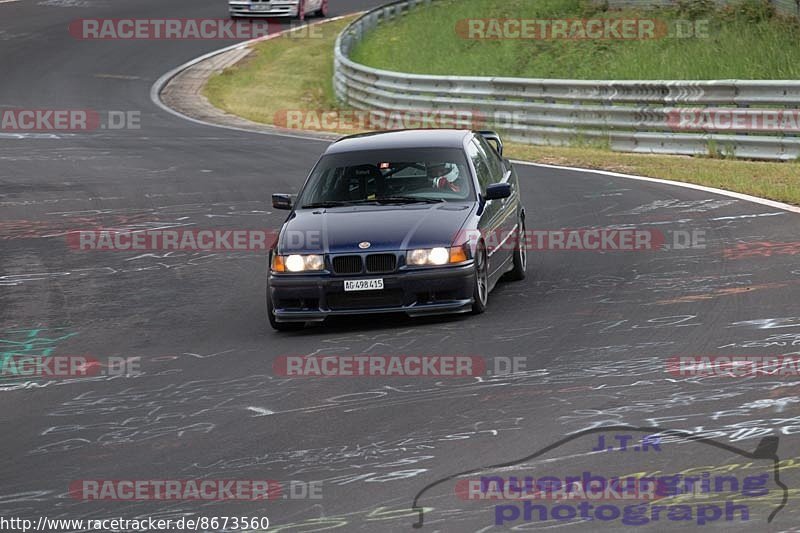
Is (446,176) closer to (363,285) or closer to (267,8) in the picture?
(363,285)

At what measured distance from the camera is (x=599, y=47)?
31.2 meters

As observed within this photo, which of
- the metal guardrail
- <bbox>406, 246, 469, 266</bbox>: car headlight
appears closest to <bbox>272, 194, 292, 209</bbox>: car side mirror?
<bbox>406, 246, 469, 266</bbox>: car headlight

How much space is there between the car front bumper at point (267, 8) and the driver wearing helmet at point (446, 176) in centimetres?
3337

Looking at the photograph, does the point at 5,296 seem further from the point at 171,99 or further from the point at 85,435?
the point at 171,99

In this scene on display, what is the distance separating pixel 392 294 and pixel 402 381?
73.1 inches

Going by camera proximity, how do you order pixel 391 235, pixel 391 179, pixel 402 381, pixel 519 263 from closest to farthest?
pixel 402 381 < pixel 391 235 < pixel 391 179 < pixel 519 263

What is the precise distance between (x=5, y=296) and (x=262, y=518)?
7.71m

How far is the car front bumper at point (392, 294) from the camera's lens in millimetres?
10984

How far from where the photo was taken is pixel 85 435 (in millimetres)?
8172

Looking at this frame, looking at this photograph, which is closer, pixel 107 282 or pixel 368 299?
pixel 368 299

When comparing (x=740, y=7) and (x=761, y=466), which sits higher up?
(x=740, y=7)

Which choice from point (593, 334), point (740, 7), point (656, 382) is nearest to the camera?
point (656, 382)

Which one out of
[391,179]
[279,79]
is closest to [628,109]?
[391,179]

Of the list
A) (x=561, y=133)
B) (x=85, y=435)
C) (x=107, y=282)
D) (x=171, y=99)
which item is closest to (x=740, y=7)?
(x=561, y=133)
